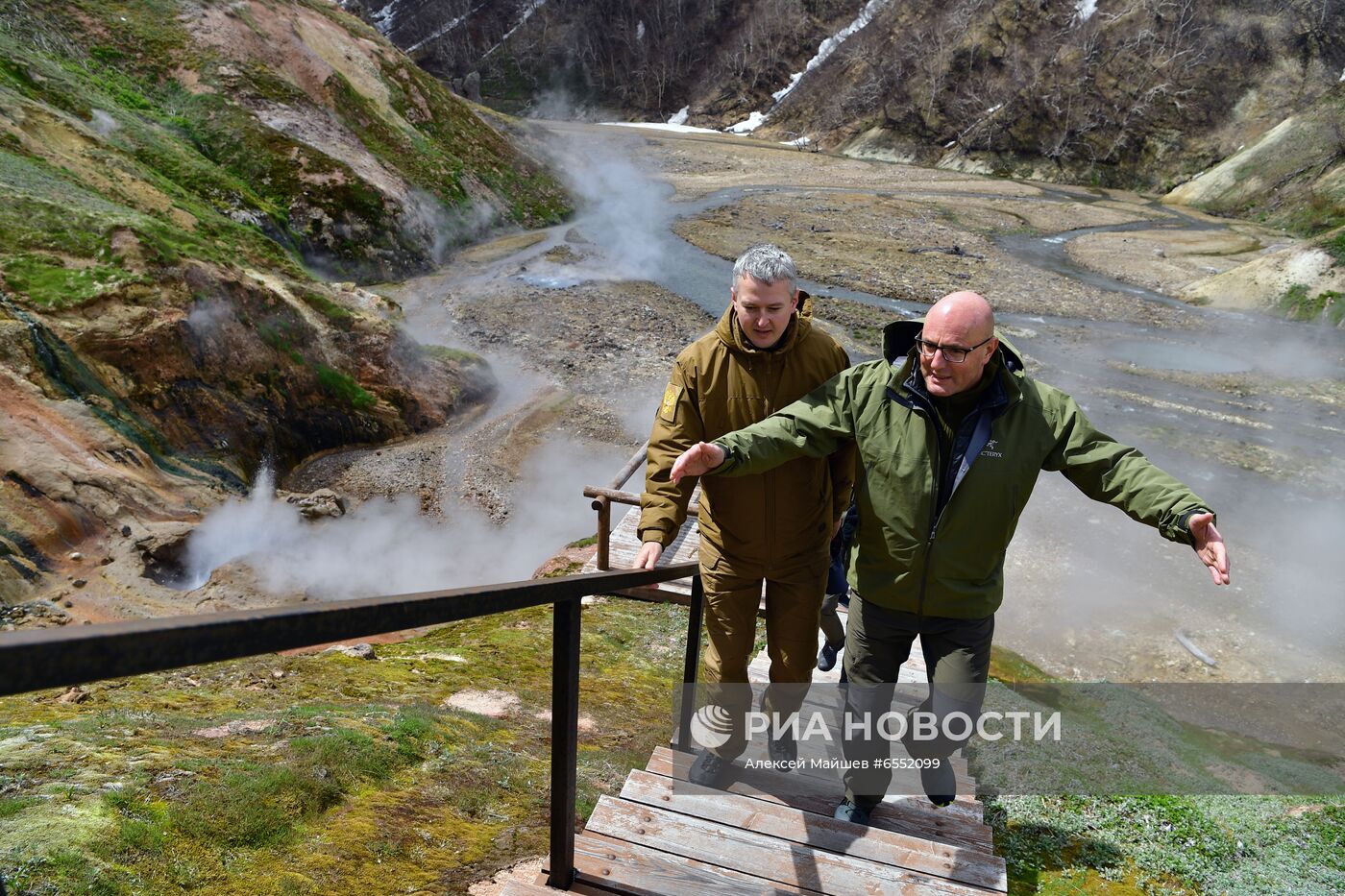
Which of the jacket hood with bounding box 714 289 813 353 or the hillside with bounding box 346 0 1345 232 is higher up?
the hillside with bounding box 346 0 1345 232

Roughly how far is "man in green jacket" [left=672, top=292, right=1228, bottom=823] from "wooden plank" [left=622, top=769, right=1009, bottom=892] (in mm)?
386

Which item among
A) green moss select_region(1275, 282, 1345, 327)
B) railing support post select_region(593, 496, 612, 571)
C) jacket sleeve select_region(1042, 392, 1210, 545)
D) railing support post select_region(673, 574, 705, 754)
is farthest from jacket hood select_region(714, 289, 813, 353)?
green moss select_region(1275, 282, 1345, 327)

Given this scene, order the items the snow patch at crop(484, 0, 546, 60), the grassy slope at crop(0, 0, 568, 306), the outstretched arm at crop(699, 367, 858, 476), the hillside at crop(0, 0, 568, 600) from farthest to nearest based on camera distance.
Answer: the snow patch at crop(484, 0, 546, 60), the grassy slope at crop(0, 0, 568, 306), the hillside at crop(0, 0, 568, 600), the outstretched arm at crop(699, 367, 858, 476)

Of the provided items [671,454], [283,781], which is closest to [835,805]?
[671,454]

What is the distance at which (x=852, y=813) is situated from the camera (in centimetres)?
339

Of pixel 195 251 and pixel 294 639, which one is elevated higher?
pixel 195 251

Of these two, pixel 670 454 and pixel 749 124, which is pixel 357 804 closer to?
pixel 670 454

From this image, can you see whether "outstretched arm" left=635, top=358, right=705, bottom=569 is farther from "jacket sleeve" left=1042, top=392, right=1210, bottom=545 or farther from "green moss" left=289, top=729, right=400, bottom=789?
"green moss" left=289, top=729, right=400, bottom=789

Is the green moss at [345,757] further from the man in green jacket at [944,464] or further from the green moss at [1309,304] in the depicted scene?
the green moss at [1309,304]

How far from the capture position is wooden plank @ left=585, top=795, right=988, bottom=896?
2957 mm

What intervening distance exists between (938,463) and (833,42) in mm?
73211

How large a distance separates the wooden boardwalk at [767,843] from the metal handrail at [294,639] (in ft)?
1.13

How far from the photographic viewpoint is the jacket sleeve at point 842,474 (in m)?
3.46

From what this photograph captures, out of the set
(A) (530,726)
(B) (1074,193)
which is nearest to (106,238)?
(A) (530,726)
